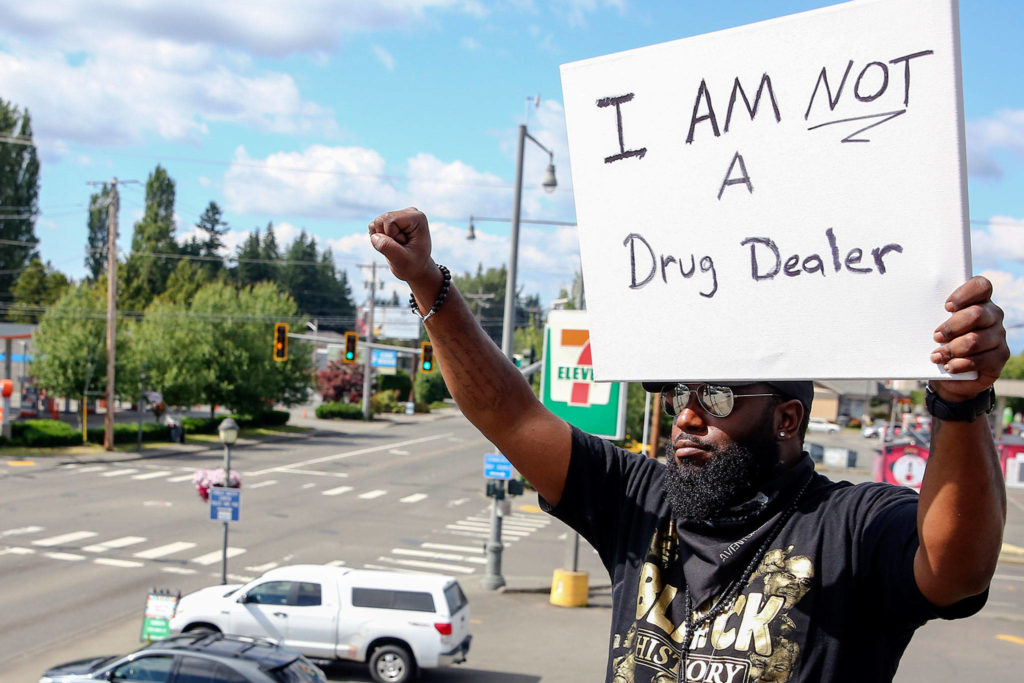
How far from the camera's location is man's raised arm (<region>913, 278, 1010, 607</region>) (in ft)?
5.76

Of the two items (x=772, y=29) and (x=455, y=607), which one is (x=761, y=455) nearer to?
(x=772, y=29)

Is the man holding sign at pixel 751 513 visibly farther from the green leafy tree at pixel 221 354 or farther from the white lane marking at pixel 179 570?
the green leafy tree at pixel 221 354

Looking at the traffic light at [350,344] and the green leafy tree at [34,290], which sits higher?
the green leafy tree at [34,290]

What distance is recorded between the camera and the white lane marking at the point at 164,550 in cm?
2220

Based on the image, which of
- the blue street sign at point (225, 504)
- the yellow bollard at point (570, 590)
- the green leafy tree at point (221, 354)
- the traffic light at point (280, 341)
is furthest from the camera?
the green leafy tree at point (221, 354)

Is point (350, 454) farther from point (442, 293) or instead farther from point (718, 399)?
point (718, 399)

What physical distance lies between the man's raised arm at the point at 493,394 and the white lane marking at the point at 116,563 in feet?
67.9

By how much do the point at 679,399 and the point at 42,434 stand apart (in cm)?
4361

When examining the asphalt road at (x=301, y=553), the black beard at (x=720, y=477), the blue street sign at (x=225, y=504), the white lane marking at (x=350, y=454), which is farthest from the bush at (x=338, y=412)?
the black beard at (x=720, y=477)

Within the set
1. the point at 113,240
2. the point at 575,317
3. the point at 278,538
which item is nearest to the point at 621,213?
the point at 575,317

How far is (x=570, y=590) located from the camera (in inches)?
794

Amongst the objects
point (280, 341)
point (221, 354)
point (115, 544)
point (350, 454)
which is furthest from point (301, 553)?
point (221, 354)

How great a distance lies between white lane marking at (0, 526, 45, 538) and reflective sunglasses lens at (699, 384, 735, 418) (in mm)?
24855

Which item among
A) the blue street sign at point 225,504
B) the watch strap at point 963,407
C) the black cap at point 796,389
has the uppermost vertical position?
the black cap at point 796,389
